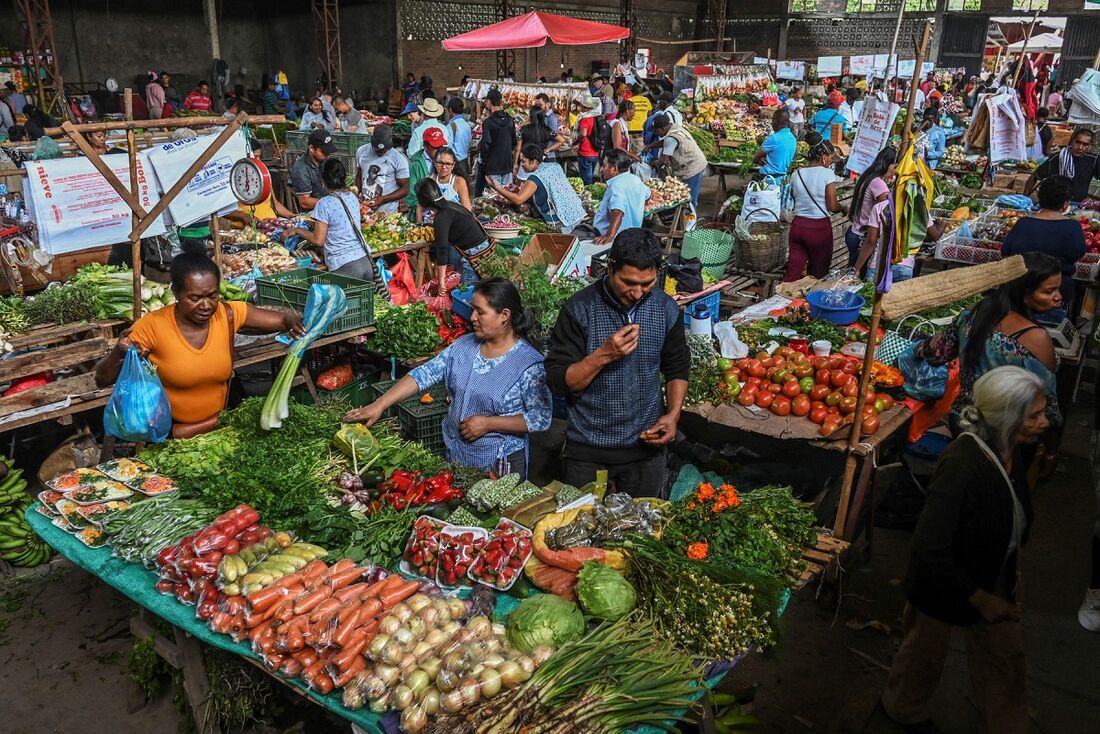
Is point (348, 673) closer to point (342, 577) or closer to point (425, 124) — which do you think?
point (342, 577)

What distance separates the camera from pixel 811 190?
814cm

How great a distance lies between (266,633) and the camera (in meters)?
2.94

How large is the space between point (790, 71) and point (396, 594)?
24.2 metres

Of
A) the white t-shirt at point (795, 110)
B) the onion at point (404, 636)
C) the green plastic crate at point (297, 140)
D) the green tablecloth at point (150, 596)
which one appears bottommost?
the green tablecloth at point (150, 596)

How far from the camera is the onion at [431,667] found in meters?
2.74

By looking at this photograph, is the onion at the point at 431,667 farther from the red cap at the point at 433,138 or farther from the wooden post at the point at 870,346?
the red cap at the point at 433,138

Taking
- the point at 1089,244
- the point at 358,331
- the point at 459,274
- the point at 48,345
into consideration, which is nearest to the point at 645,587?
the point at 358,331

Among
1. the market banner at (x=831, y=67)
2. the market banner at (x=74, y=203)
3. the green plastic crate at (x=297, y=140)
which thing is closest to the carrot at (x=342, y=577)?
the market banner at (x=74, y=203)

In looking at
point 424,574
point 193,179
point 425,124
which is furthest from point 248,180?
point 425,124

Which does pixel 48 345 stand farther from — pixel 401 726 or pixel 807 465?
pixel 807 465

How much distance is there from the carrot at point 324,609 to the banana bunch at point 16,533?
10.6 feet

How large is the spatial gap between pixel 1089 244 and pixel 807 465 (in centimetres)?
439

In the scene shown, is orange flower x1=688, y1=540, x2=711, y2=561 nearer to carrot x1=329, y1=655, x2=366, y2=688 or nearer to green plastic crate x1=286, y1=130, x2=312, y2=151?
carrot x1=329, y1=655, x2=366, y2=688

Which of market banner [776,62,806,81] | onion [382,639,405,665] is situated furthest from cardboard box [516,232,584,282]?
market banner [776,62,806,81]
